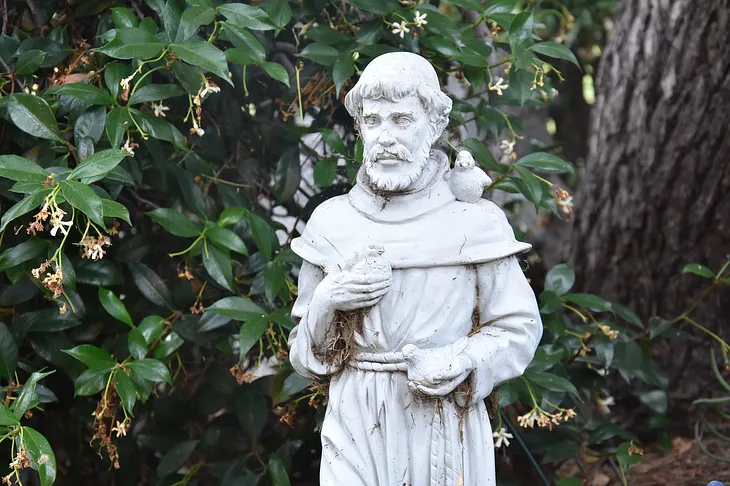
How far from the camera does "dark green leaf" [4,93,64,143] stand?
3.69 meters

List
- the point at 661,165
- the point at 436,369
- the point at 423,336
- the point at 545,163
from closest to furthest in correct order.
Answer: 1. the point at 436,369
2. the point at 423,336
3. the point at 545,163
4. the point at 661,165

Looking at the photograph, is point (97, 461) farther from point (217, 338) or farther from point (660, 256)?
point (660, 256)

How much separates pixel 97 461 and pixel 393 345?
6.96 feet

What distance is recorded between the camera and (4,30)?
4.09m

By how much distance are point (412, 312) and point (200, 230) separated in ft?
4.15

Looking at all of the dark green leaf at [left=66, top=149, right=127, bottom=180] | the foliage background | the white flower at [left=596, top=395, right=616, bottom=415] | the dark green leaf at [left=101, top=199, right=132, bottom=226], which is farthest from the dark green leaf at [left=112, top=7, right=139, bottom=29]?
the white flower at [left=596, top=395, right=616, bottom=415]

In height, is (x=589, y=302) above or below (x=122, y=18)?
below

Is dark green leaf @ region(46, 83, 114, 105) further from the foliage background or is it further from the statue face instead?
the statue face

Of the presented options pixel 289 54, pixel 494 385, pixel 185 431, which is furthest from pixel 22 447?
pixel 289 54

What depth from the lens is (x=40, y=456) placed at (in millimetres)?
3361

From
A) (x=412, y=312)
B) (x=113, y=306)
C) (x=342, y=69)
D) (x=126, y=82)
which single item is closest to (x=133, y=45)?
(x=126, y=82)

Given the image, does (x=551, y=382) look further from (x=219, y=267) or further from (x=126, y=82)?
(x=126, y=82)

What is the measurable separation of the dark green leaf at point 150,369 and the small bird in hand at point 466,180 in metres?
1.27

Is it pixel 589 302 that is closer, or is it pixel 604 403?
pixel 589 302
